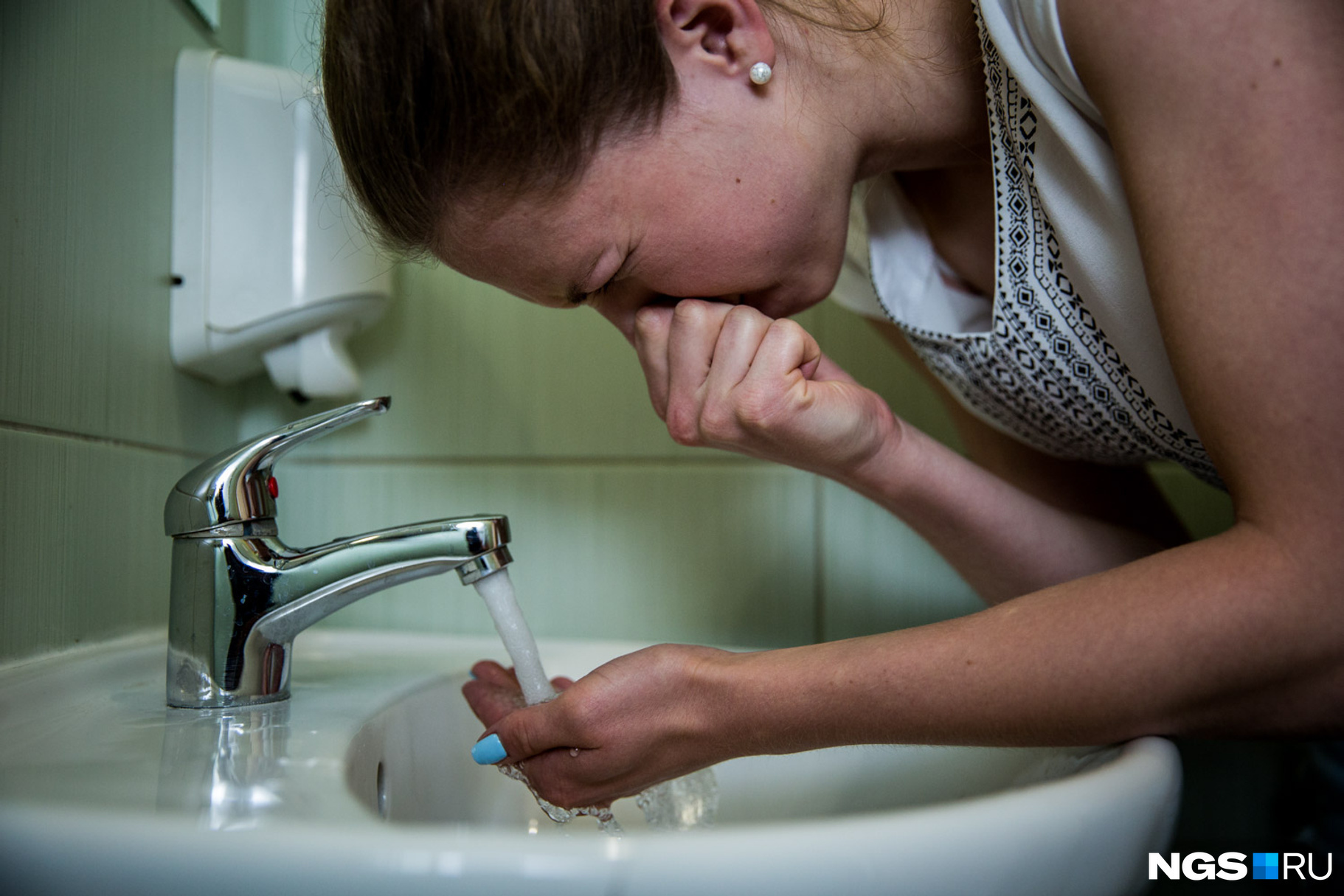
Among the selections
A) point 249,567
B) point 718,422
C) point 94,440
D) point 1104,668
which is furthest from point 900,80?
point 94,440

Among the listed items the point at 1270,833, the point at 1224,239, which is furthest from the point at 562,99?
the point at 1270,833

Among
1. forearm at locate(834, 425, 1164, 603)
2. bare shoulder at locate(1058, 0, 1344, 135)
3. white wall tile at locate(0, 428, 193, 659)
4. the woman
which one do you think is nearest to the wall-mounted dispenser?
white wall tile at locate(0, 428, 193, 659)

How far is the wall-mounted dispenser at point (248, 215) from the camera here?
73 cm

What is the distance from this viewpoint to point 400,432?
2.83ft

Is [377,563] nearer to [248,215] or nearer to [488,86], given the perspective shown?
[488,86]

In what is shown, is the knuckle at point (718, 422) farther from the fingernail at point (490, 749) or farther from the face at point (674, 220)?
the fingernail at point (490, 749)

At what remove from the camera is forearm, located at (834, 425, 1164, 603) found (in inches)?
24.6

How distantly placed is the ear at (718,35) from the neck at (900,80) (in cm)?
3

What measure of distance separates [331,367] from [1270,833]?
87 cm

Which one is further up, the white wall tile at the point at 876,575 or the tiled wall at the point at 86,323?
the tiled wall at the point at 86,323

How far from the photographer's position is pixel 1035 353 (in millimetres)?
581

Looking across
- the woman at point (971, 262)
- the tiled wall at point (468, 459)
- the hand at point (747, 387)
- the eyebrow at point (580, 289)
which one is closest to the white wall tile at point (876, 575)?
the tiled wall at point (468, 459)

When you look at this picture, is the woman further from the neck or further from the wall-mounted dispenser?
the wall-mounted dispenser

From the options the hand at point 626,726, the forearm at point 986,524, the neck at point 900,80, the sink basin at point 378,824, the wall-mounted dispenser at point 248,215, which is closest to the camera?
the sink basin at point 378,824
